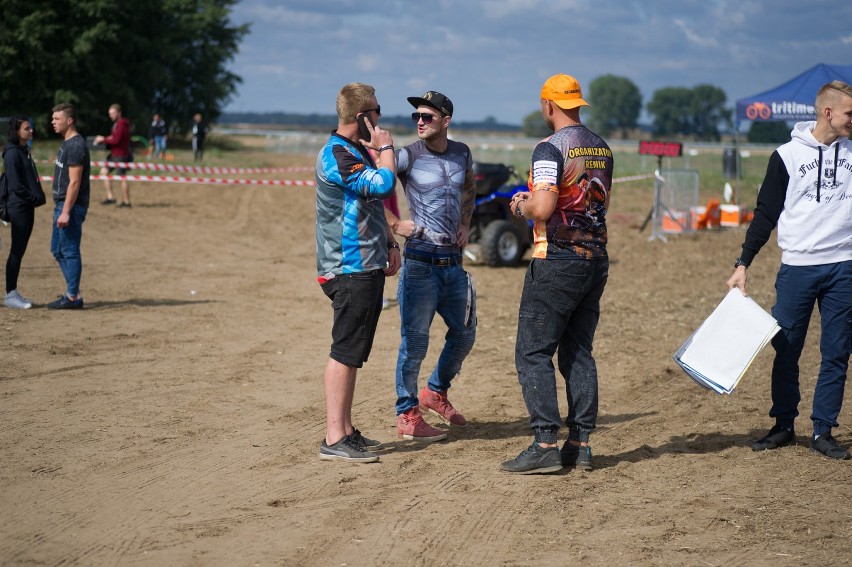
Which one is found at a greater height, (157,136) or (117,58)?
(117,58)

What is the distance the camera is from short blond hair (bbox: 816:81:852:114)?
5594 millimetres

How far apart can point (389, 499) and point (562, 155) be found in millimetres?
2110

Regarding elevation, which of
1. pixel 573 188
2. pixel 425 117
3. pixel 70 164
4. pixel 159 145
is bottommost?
pixel 70 164

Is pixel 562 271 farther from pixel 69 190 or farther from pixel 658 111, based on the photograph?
pixel 658 111

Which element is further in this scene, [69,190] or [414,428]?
[69,190]

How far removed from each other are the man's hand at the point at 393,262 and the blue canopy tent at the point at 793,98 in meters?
18.7

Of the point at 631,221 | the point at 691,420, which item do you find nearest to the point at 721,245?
the point at 631,221

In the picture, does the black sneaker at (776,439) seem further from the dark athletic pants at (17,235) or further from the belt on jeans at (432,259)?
the dark athletic pants at (17,235)

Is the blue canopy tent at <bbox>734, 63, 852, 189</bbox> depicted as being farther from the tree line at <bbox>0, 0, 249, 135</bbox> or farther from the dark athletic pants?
the tree line at <bbox>0, 0, 249, 135</bbox>

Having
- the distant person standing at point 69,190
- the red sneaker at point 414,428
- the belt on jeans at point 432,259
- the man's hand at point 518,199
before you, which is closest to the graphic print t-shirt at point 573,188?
the man's hand at point 518,199

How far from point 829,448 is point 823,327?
29.7 inches

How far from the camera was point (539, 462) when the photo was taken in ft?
18.0

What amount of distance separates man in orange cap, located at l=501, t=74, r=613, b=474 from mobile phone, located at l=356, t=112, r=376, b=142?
37.8 inches

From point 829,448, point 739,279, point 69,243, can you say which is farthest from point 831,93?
point 69,243
